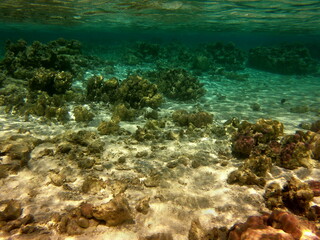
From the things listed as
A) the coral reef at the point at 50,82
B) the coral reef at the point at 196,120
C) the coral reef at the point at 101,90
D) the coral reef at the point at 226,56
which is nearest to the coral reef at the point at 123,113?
the coral reef at the point at 101,90

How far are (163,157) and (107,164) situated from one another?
5.56 ft

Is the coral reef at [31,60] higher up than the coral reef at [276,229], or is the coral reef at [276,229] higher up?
the coral reef at [31,60]

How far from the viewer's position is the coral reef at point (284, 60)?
2386 centimetres

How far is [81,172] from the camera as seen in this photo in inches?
220

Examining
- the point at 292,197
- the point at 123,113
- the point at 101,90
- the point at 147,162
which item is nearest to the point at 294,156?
the point at 292,197

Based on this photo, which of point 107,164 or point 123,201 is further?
point 107,164

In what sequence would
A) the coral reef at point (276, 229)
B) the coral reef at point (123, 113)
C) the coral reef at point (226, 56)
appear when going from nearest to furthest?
the coral reef at point (276, 229) < the coral reef at point (123, 113) < the coral reef at point (226, 56)

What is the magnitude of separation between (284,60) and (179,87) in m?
17.9

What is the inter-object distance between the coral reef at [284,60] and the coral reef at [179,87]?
15476 millimetres

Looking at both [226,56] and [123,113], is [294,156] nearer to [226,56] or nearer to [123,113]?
[123,113]

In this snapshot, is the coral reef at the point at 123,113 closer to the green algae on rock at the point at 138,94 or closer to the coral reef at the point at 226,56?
the green algae on rock at the point at 138,94

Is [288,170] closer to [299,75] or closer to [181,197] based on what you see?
[181,197]

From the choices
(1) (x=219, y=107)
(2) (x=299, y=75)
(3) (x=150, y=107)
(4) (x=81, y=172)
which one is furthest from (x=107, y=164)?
(2) (x=299, y=75)

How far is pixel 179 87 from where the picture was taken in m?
12.6
